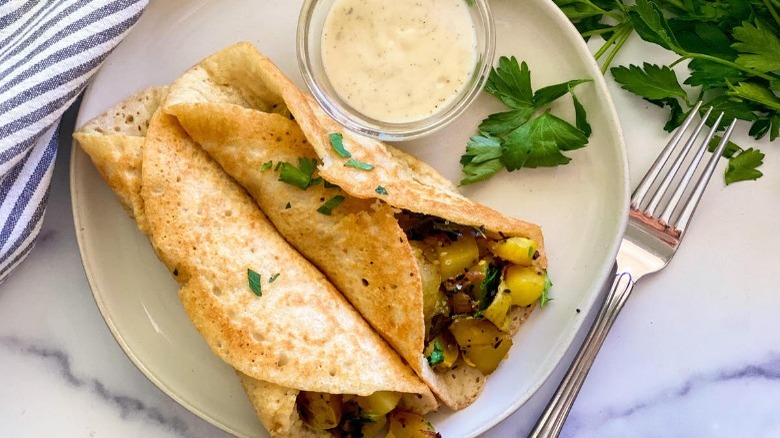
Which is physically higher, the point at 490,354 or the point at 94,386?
the point at 94,386

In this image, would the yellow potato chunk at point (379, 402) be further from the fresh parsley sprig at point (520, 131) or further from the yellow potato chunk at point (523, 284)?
the fresh parsley sprig at point (520, 131)

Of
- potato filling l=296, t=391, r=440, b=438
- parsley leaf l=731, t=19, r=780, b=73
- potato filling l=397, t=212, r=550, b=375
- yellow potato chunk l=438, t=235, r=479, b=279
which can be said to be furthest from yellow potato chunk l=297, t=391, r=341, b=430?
parsley leaf l=731, t=19, r=780, b=73

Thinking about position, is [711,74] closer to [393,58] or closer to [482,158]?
[482,158]

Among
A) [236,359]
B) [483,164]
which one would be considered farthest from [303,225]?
[483,164]

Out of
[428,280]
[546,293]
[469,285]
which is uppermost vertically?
[428,280]

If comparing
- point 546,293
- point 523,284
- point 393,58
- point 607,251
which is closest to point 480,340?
point 523,284

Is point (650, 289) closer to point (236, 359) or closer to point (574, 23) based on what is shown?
point (574, 23)
